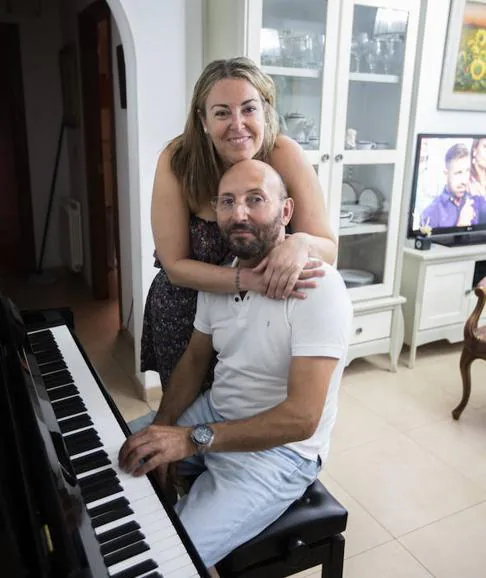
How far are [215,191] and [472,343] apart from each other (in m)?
1.64

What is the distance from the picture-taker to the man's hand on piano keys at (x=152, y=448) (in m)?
1.01

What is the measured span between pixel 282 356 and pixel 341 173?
5.39 ft

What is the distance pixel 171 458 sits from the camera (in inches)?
42.1

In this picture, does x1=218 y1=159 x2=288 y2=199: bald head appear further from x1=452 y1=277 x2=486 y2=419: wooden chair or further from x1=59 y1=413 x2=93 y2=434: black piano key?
x1=452 y1=277 x2=486 y2=419: wooden chair

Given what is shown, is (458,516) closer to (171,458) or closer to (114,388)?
(171,458)

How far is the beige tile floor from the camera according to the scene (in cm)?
177

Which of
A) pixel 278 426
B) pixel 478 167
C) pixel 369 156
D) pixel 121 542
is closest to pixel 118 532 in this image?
pixel 121 542

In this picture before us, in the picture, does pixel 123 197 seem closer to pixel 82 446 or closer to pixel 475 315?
pixel 475 315

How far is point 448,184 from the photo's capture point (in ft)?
10.4

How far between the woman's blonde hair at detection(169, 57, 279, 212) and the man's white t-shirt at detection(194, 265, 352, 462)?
267 mm

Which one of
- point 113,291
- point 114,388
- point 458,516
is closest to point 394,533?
point 458,516

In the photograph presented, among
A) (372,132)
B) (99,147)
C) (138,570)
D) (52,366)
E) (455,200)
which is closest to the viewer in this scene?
(138,570)

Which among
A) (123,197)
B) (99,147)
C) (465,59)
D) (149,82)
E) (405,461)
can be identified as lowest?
(405,461)

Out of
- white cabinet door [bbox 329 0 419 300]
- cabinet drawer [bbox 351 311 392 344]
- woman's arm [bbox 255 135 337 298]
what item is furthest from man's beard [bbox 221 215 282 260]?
cabinet drawer [bbox 351 311 392 344]
